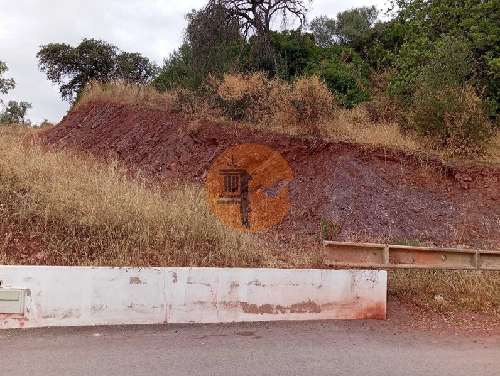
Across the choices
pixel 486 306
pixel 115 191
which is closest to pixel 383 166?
pixel 486 306

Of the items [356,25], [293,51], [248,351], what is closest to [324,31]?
[356,25]

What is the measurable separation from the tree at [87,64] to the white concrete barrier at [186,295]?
62.4 ft

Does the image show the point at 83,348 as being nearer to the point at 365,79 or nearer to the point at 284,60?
the point at 284,60

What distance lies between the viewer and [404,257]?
7.11 m

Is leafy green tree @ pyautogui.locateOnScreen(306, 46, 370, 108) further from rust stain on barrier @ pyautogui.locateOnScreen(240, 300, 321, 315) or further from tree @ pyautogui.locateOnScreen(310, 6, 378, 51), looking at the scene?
rust stain on barrier @ pyautogui.locateOnScreen(240, 300, 321, 315)

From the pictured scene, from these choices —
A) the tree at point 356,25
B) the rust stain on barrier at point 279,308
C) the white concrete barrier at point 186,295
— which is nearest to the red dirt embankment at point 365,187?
the white concrete barrier at point 186,295

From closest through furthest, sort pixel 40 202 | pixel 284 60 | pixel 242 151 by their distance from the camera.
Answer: pixel 40 202, pixel 242 151, pixel 284 60

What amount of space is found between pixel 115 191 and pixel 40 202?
114cm

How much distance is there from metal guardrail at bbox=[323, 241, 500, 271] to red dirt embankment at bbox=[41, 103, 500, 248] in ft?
7.86

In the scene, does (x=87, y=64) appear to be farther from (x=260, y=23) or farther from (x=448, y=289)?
(x=448, y=289)

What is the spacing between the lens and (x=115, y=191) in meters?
8.23

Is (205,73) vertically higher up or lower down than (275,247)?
higher up

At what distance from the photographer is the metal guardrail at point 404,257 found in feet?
22.7
